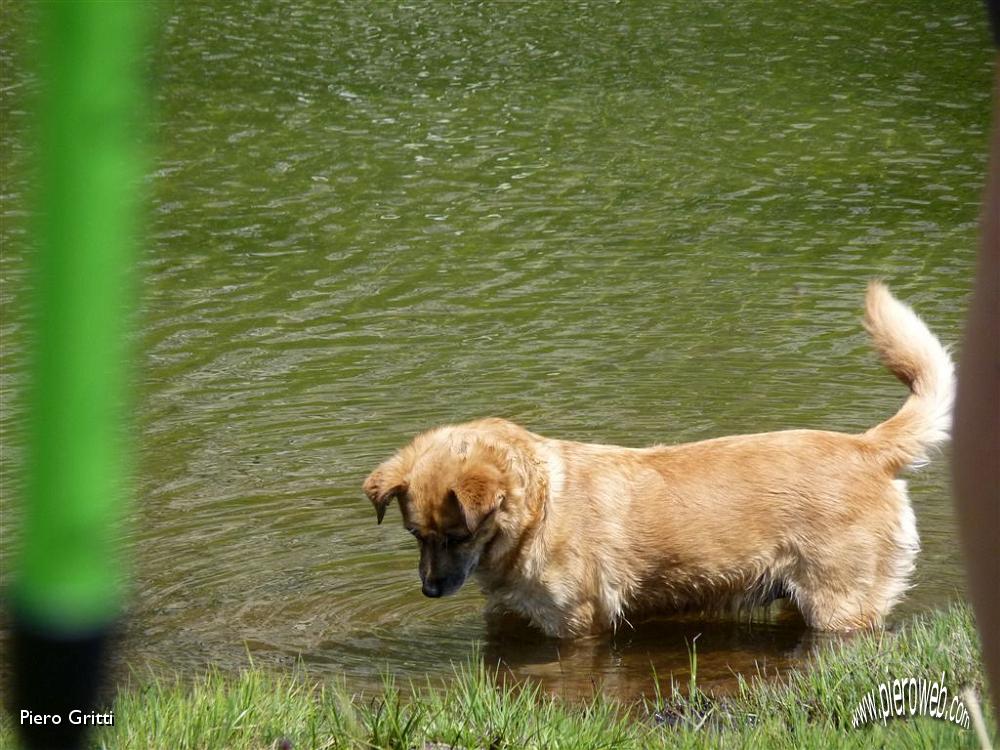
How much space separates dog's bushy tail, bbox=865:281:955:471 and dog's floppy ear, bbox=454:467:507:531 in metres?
1.56

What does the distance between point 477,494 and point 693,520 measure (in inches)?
36.1

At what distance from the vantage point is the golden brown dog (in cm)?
547

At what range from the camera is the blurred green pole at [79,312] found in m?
0.43

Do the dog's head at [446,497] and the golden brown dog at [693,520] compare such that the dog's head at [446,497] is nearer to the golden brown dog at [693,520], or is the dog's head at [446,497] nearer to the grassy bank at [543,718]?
the golden brown dog at [693,520]

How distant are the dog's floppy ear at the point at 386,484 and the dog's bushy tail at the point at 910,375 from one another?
1.91 metres

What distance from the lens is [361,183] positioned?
13.3m

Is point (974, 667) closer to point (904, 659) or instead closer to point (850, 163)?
point (904, 659)

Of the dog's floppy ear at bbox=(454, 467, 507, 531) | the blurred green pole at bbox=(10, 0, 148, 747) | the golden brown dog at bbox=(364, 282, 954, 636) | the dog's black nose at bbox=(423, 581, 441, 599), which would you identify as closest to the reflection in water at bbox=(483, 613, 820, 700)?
the golden brown dog at bbox=(364, 282, 954, 636)

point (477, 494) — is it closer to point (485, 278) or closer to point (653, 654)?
point (653, 654)

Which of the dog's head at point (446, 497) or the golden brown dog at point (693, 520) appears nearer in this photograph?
the dog's head at point (446, 497)

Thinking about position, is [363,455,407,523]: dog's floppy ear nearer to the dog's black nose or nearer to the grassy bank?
the dog's black nose

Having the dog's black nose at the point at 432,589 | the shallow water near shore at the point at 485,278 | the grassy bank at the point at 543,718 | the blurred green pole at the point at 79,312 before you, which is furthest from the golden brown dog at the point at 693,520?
the blurred green pole at the point at 79,312

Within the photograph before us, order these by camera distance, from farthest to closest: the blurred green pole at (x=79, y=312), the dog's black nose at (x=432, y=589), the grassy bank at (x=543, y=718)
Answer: the dog's black nose at (x=432, y=589) < the grassy bank at (x=543, y=718) < the blurred green pole at (x=79, y=312)

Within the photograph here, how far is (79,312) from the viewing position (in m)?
0.44
